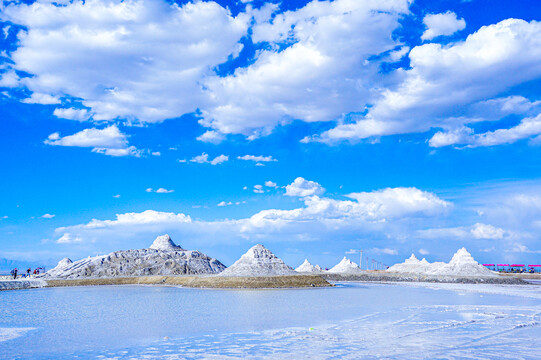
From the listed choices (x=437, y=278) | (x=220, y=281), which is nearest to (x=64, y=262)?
(x=220, y=281)

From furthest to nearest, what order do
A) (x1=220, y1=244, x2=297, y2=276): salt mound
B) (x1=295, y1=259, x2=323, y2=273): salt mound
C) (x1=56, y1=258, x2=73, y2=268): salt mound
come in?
(x1=295, y1=259, x2=323, y2=273): salt mound, (x1=56, y1=258, x2=73, y2=268): salt mound, (x1=220, y1=244, x2=297, y2=276): salt mound

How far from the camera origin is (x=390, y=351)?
17297 millimetres

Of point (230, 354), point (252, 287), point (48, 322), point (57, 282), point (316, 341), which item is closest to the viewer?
point (230, 354)

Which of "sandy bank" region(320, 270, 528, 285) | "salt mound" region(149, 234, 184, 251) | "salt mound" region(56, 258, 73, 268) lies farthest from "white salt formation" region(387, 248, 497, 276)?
"salt mound" region(56, 258, 73, 268)

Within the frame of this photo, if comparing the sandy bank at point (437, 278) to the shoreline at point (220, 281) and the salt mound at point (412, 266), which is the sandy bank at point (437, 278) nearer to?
the shoreline at point (220, 281)

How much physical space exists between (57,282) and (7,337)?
57246mm

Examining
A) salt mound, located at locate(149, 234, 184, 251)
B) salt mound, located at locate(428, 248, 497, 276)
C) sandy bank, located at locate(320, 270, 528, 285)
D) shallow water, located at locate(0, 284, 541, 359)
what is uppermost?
salt mound, located at locate(149, 234, 184, 251)

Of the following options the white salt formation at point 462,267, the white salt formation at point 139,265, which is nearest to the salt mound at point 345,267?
the white salt formation at point 462,267

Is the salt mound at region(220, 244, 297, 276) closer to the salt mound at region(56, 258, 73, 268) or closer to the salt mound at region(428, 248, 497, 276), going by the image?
the salt mound at region(56, 258, 73, 268)

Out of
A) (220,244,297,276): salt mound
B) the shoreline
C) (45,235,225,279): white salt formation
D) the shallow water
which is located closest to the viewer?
the shallow water

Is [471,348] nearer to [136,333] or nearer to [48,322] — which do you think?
[136,333]

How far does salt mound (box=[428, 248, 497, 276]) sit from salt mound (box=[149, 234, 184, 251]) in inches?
2295

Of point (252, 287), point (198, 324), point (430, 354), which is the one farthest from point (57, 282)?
point (430, 354)

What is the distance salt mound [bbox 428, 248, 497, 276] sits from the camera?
94.1 metres
